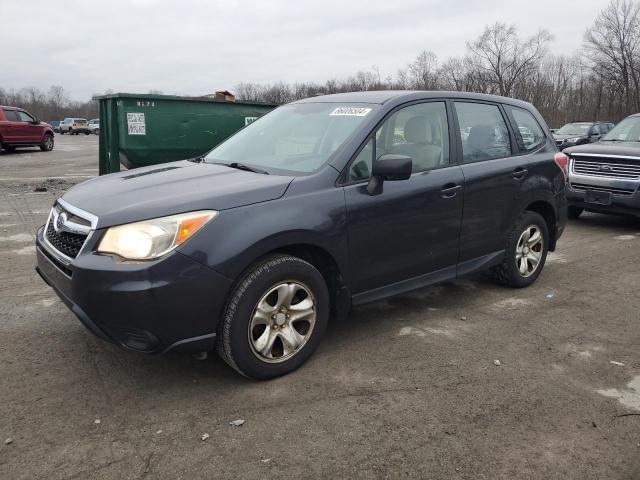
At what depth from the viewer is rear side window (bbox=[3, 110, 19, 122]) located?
66.4ft

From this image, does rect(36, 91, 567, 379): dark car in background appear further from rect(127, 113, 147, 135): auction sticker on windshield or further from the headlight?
rect(127, 113, 147, 135): auction sticker on windshield

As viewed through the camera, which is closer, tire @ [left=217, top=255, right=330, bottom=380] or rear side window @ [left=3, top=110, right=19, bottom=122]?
tire @ [left=217, top=255, right=330, bottom=380]

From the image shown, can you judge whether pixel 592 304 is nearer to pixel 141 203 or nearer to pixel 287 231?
pixel 287 231

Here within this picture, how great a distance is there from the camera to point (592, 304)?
4.70m

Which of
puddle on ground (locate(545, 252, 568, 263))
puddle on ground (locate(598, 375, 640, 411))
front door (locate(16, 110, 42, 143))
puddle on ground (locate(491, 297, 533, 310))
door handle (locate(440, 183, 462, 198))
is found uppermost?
front door (locate(16, 110, 42, 143))

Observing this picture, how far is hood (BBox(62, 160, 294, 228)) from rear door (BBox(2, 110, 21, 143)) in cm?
2005

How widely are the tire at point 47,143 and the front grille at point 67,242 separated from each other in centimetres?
2252

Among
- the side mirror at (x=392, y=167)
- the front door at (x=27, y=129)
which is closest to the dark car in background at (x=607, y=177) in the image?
the side mirror at (x=392, y=167)

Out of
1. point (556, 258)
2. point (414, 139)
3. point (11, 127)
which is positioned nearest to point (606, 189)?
point (556, 258)

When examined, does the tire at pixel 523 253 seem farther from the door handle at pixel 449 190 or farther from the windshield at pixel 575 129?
the windshield at pixel 575 129

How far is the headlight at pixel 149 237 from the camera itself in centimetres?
278

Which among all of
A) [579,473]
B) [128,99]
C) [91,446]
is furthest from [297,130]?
[128,99]

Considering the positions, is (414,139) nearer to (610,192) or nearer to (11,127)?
(610,192)

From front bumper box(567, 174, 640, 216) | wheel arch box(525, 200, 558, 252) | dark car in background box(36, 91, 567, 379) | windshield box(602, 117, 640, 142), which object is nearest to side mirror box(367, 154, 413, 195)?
dark car in background box(36, 91, 567, 379)
